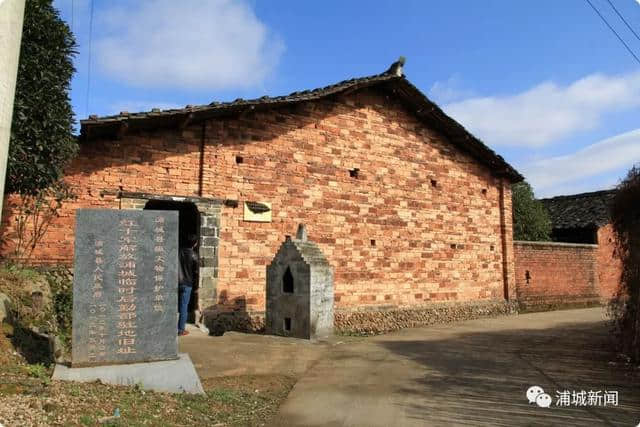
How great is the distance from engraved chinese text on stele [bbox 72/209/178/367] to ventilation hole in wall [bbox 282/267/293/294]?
12.9 feet

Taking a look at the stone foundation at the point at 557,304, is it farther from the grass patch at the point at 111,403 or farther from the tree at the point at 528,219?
the grass patch at the point at 111,403

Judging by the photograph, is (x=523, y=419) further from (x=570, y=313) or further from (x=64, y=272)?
(x=570, y=313)

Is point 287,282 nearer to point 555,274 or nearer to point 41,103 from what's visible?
point 41,103

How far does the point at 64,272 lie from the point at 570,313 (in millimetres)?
14259

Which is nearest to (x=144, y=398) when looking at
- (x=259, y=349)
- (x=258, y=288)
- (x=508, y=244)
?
(x=259, y=349)

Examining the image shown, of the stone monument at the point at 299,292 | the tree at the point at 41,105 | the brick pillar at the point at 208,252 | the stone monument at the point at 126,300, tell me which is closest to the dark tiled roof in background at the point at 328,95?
the tree at the point at 41,105

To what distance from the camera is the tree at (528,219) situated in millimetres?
21609

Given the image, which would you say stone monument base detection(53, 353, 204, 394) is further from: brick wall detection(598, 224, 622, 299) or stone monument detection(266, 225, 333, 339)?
brick wall detection(598, 224, 622, 299)

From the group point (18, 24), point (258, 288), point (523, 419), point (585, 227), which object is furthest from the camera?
point (585, 227)

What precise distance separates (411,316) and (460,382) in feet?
23.2

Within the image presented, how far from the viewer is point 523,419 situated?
14.6 ft

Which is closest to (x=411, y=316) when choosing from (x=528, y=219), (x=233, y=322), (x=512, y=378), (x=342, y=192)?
(x=342, y=192)

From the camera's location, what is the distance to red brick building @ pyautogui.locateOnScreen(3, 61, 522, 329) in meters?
9.48

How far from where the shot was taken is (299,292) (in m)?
9.21
